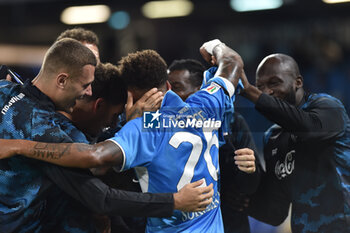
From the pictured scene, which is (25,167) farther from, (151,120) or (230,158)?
(230,158)

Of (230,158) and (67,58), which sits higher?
(67,58)

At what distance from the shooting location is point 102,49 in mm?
9578

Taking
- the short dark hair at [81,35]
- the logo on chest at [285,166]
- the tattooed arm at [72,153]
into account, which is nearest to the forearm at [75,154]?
the tattooed arm at [72,153]

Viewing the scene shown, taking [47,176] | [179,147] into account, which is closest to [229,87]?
[179,147]

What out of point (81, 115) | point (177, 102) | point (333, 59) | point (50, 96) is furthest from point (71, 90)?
point (333, 59)

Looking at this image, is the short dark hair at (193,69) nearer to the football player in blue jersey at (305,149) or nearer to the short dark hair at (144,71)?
the football player in blue jersey at (305,149)

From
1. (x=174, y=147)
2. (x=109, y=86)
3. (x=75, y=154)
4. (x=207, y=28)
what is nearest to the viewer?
(x=75, y=154)

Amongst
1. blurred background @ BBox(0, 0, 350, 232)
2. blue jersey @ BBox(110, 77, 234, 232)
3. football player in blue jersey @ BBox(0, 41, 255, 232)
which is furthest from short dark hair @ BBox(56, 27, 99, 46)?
blurred background @ BBox(0, 0, 350, 232)

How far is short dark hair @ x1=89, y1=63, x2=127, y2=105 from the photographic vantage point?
2367mm

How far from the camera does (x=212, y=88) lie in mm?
2119

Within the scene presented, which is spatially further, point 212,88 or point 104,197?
point 212,88

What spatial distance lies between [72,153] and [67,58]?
48cm

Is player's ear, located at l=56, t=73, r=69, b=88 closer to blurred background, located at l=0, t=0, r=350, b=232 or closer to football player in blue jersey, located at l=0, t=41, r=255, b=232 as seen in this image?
football player in blue jersey, located at l=0, t=41, r=255, b=232

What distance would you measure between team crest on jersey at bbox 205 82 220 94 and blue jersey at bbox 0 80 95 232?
2.27 ft
